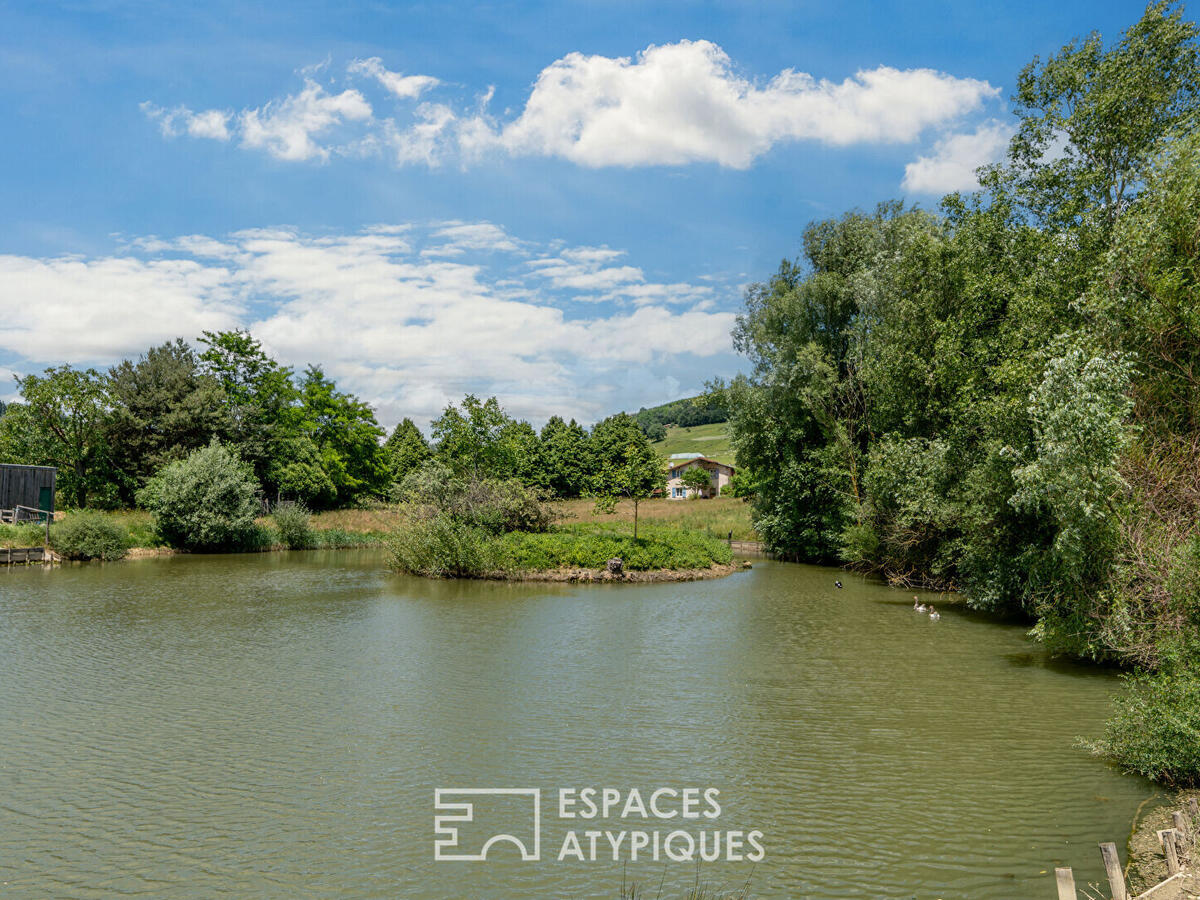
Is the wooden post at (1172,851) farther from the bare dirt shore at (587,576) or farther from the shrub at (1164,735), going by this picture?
the bare dirt shore at (587,576)

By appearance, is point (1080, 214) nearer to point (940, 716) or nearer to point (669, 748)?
point (940, 716)

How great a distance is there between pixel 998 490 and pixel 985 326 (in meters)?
8.85

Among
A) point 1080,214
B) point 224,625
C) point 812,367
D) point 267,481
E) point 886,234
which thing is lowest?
point 224,625

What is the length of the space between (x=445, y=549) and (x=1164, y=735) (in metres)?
25.9

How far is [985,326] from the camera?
2733cm

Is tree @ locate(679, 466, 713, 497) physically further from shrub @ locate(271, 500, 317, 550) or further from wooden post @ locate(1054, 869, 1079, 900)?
wooden post @ locate(1054, 869, 1079, 900)

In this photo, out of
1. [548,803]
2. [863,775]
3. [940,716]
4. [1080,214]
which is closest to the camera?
[548,803]

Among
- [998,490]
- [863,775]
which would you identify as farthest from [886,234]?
[863,775]

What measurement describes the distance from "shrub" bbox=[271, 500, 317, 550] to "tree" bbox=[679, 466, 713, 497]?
187ft

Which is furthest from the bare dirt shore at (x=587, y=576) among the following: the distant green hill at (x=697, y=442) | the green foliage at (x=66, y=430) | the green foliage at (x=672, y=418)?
the green foliage at (x=672, y=418)

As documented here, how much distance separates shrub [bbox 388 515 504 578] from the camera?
31.2 metres

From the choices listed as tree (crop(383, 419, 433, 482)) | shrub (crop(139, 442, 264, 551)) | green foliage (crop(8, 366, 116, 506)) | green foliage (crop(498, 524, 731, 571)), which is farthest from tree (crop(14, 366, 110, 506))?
green foliage (crop(498, 524, 731, 571))

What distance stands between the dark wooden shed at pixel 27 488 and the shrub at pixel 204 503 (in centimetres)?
540

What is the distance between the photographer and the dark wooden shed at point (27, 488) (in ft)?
136
